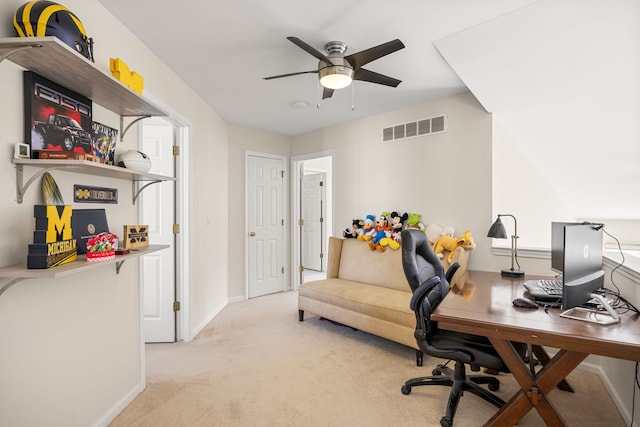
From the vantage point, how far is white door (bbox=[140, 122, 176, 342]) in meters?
3.06

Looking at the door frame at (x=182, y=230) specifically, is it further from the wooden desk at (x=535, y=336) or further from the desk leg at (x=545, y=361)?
the desk leg at (x=545, y=361)

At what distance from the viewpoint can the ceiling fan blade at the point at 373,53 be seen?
194 cm

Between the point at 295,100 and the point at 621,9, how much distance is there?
104 inches

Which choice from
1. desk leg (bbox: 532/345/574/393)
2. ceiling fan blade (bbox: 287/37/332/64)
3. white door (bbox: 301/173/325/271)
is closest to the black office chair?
A: desk leg (bbox: 532/345/574/393)

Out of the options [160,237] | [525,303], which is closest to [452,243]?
[525,303]

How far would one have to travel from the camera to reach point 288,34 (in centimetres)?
219

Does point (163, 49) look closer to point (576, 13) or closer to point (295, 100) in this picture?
point (295, 100)

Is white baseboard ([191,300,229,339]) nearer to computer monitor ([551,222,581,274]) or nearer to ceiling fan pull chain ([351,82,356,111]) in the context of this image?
ceiling fan pull chain ([351,82,356,111])

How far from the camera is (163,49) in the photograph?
2.43 m

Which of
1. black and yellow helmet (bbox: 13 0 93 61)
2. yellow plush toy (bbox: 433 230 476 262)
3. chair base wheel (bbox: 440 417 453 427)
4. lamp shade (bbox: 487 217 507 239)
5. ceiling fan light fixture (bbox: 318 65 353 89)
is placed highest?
ceiling fan light fixture (bbox: 318 65 353 89)

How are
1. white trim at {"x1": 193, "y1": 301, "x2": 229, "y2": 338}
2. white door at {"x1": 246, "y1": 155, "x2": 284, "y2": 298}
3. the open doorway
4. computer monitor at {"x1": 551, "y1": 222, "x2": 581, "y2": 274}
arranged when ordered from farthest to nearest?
1. the open doorway
2. white door at {"x1": 246, "y1": 155, "x2": 284, "y2": 298}
3. white trim at {"x1": 193, "y1": 301, "x2": 229, "y2": 338}
4. computer monitor at {"x1": 551, "y1": 222, "x2": 581, "y2": 274}

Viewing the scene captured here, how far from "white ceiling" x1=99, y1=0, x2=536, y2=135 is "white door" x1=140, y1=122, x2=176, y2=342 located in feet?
2.19

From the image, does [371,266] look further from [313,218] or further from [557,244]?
[313,218]

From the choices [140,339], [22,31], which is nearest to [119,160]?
[22,31]
